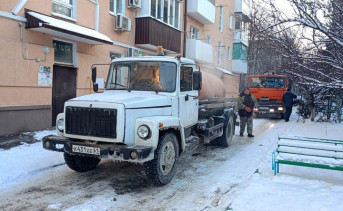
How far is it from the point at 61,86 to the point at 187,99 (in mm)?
6019

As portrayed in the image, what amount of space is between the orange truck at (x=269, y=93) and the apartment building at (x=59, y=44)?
470 centimetres

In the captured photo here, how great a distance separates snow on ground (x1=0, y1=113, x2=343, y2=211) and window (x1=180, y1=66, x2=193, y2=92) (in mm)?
1664

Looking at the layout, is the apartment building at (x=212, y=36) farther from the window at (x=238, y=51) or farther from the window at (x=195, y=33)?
the window at (x=238, y=51)

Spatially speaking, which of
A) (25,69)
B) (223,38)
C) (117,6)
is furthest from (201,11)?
(25,69)

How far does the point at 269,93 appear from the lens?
600 inches

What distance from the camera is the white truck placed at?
463cm

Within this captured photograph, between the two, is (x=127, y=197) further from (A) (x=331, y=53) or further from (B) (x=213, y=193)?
(A) (x=331, y=53)

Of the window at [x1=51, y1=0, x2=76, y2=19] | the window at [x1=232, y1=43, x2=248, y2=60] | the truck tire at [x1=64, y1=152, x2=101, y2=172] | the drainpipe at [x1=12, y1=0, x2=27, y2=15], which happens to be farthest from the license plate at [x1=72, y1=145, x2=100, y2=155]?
the window at [x1=232, y1=43, x2=248, y2=60]

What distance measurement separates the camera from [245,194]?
4.52m

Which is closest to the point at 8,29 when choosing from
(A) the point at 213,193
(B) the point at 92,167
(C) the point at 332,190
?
(B) the point at 92,167

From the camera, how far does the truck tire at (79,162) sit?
5611 mm

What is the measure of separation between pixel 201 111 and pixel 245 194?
278 centimetres

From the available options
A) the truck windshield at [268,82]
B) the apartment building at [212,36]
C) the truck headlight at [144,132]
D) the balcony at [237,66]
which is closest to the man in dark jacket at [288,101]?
the truck windshield at [268,82]

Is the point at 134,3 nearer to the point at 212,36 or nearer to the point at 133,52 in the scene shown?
the point at 133,52
